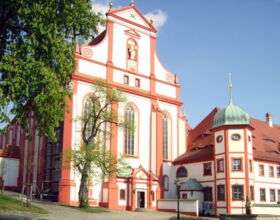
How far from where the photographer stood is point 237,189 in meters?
39.1

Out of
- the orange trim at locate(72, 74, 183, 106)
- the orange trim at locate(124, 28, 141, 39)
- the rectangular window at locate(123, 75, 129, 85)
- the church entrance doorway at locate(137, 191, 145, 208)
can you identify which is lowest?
the church entrance doorway at locate(137, 191, 145, 208)

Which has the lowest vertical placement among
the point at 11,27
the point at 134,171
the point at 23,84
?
the point at 134,171

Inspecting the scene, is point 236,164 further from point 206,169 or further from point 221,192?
point 206,169

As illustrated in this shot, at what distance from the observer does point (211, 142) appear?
150ft

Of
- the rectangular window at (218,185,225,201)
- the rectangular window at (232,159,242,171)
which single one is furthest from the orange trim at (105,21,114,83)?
the rectangular window at (218,185,225,201)

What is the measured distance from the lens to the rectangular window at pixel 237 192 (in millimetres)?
38847

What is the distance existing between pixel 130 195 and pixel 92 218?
14.1 metres

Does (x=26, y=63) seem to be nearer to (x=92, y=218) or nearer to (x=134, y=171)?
(x=92, y=218)

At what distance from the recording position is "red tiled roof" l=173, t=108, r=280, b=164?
44.1 metres

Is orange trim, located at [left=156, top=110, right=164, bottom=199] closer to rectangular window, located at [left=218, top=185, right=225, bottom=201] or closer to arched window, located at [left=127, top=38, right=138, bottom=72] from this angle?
arched window, located at [left=127, top=38, right=138, bottom=72]

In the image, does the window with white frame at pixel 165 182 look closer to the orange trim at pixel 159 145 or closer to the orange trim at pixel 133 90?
the orange trim at pixel 159 145

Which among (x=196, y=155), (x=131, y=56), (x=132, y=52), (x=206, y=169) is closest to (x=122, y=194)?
(x=206, y=169)

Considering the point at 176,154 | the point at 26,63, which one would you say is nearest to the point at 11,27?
the point at 26,63

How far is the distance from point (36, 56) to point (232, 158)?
A: 28.2 m
